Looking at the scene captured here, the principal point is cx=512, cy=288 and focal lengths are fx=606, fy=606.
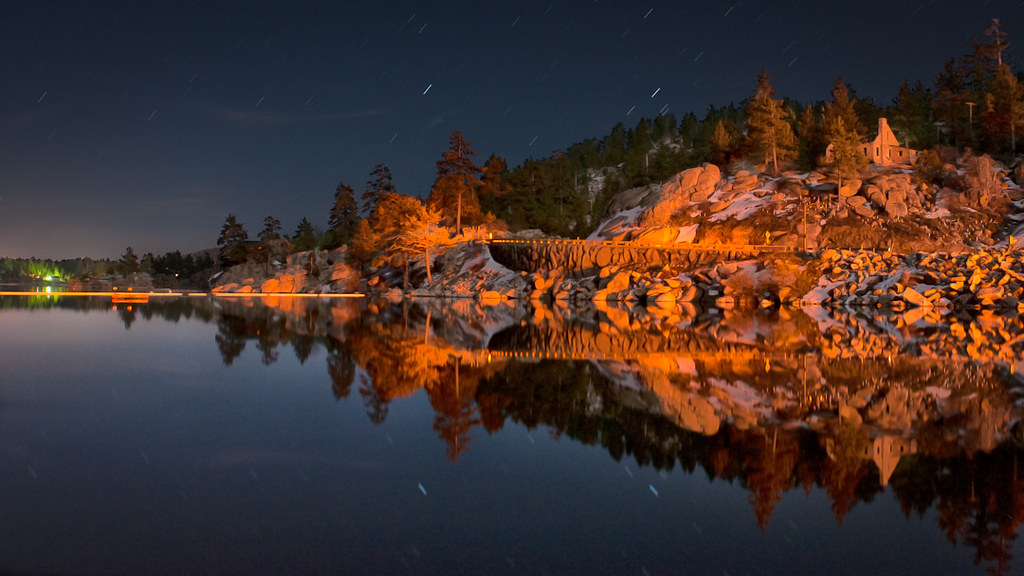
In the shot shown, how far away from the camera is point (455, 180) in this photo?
2931 inches

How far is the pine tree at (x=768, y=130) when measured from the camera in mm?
82562

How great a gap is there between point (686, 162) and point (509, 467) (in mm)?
88998

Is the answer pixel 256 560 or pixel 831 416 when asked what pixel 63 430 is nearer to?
pixel 256 560

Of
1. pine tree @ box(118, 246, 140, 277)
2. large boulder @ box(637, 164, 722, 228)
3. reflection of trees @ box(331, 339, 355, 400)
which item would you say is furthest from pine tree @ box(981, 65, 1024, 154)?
pine tree @ box(118, 246, 140, 277)

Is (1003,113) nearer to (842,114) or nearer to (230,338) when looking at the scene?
(842,114)

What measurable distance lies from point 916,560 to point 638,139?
122579 millimetres

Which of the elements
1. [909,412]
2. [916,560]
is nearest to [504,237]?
[909,412]

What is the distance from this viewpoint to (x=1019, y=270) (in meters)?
47.7

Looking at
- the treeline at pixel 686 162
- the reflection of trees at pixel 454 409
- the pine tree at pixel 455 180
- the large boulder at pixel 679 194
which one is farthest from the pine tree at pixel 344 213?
the reflection of trees at pixel 454 409

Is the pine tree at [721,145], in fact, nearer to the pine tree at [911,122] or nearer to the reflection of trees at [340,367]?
the pine tree at [911,122]

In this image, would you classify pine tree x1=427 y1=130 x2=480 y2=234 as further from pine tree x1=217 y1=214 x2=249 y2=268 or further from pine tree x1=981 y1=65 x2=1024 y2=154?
pine tree x1=981 y1=65 x2=1024 y2=154

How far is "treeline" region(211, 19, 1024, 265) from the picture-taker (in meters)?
73.7

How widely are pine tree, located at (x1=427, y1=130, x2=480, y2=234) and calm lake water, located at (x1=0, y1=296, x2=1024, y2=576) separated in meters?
60.6

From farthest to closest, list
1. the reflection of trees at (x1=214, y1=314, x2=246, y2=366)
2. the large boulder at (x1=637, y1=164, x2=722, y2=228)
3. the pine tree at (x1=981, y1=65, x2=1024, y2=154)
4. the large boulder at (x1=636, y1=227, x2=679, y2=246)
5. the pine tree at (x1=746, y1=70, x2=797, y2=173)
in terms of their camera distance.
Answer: the pine tree at (x1=746, y1=70, x2=797, y2=173)
the pine tree at (x1=981, y1=65, x2=1024, y2=154)
the large boulder at (x1=637, y1=164, x2=722, y2=228)
the large boulder at (x1=636, y1=227, x2=679, y2=246)
the reflection of trees at (x1=214, y1=314, x2=246, y2=366)
